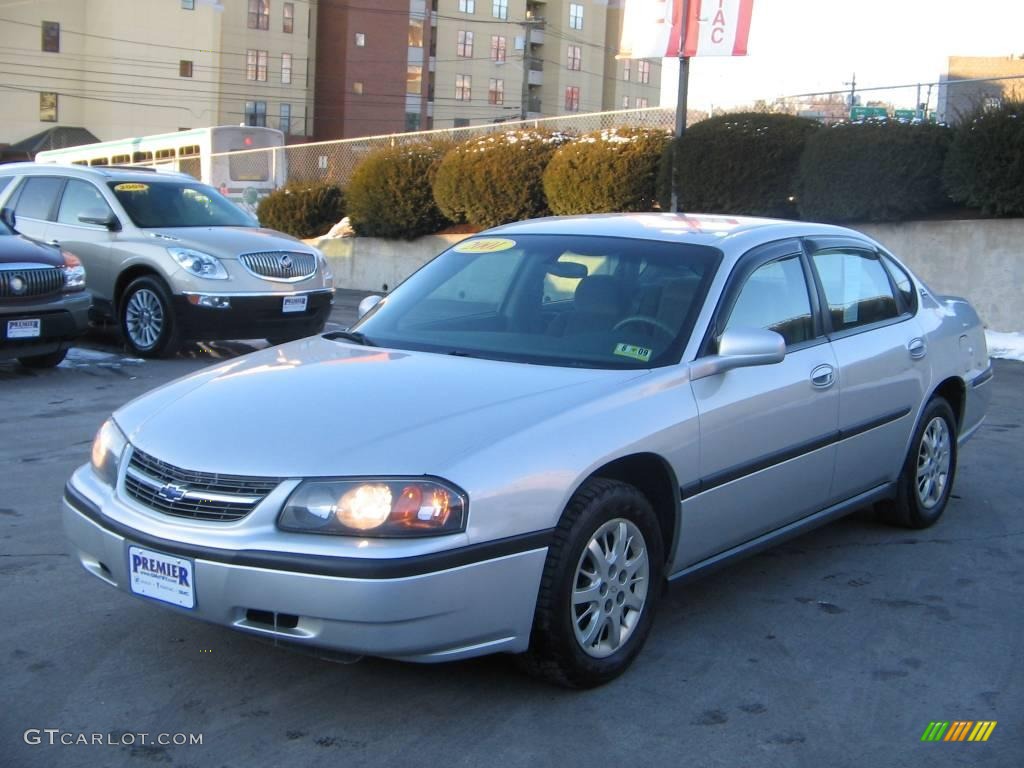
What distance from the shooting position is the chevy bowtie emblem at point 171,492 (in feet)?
12.1

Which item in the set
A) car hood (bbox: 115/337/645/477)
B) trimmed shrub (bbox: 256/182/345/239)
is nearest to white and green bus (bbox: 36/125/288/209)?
trimmed shrub (bbox: 256/182/345/239)

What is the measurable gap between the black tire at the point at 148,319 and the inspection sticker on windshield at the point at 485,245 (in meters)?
6.18

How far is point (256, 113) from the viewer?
64.7 meters

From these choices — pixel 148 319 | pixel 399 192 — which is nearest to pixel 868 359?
pixel 148 319

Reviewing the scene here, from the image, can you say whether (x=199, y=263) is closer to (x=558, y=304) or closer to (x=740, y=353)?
(x=558, y=304)

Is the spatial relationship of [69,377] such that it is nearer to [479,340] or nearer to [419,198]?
[479,340]

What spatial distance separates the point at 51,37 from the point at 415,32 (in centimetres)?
2036

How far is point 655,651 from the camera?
14.5 feet

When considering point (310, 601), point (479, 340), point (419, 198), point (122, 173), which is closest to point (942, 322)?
point (479, 340)

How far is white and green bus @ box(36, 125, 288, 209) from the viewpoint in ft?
86.8

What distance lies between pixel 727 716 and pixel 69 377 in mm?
7888

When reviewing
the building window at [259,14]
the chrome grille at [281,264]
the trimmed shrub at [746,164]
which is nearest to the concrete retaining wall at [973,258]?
the trimmed shrub at [746,164]

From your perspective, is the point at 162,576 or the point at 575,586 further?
the point at 575,586

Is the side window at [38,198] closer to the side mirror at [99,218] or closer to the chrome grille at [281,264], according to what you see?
the side mirror at [99,218]
